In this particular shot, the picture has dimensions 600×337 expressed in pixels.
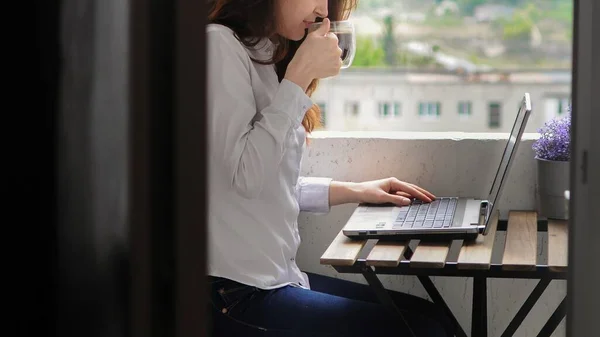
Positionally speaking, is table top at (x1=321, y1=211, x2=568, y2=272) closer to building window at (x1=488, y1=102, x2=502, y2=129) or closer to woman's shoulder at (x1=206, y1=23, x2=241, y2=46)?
woman's shoulder at (x1=206, y1=23, x2=241, y2=46)

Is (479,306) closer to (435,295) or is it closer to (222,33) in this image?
(435,295)

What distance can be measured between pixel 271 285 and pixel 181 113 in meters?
1.11

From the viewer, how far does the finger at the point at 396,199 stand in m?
2.01

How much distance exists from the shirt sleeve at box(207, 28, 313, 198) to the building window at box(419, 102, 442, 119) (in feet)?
93.5

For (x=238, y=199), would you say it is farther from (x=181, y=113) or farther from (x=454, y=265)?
(x=181, y=113)

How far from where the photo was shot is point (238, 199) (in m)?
1.77

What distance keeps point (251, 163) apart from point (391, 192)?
0.56 metres

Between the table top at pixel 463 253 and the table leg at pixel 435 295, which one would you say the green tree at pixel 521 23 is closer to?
the table leg at pixel 435 295

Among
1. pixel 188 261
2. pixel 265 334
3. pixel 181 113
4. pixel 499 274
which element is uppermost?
pixel 181 113

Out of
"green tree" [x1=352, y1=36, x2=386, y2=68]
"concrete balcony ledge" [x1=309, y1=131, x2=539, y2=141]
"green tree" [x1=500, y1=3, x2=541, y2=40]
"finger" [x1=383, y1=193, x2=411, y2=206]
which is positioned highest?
"green tree" [x1=500, y1=3, x2=541, y2=40]

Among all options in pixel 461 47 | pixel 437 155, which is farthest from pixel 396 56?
pixel 437 155

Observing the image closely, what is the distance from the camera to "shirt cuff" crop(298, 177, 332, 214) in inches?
81.7

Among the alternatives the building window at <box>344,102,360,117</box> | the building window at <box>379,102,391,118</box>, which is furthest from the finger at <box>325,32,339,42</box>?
the building window at <box>379,102,391,118</box>

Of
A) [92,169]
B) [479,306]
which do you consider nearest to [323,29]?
[479,306]
